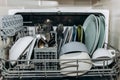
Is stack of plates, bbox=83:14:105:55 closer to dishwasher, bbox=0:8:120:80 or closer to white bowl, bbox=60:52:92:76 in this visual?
dishwasher, bbox=0:8:120:80

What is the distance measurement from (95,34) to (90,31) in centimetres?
6

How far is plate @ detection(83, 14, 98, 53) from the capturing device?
781 millimetres

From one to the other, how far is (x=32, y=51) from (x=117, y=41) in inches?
14.4

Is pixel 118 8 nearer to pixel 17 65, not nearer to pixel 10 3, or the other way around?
pixel 17 65

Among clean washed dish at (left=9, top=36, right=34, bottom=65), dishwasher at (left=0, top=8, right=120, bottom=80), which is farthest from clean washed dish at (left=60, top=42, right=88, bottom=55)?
clean washed dish at (left=9, top=36, right=34, bottom=65)

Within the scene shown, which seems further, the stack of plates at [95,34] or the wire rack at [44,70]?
the stack of plates at [95,34]

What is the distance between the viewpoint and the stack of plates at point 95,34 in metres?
0.76

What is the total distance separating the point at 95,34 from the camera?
30.4 inches

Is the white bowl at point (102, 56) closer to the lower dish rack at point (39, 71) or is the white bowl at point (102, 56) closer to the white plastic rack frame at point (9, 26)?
the lower dish rack at point (39, 71)

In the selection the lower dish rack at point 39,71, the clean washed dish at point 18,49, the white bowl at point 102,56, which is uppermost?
the clean washed dish at point 18,49

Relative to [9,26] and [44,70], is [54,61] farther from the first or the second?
[9,26]

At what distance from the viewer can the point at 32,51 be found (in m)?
0.70

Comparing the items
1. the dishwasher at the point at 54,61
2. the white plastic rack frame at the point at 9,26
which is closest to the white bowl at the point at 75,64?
the dishwasher at the point at 54,61

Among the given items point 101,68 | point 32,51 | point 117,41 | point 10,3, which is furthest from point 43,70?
point 10,3
